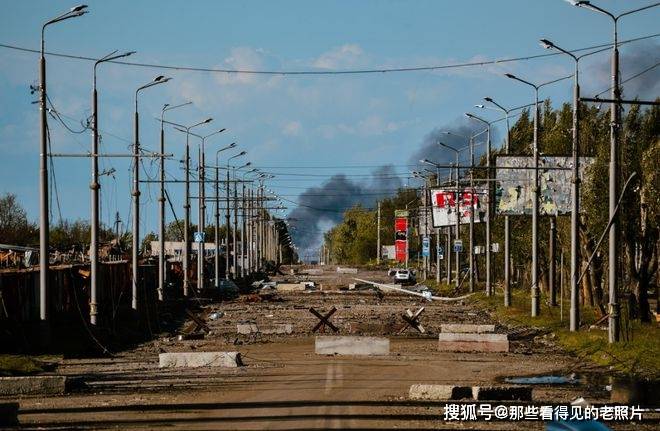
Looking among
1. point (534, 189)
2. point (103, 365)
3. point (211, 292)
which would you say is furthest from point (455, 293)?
point (103, 365)

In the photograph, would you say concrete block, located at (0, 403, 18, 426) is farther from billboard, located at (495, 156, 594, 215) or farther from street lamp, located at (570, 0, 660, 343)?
billboard, located at (495, 156, 594, 215)

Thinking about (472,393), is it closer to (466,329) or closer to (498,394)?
(498,394)

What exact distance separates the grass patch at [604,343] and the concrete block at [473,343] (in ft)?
6.80

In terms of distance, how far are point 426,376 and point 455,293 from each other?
56.5 m

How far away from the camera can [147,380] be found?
2836cm

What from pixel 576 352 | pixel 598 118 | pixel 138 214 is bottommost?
pixel 576 352

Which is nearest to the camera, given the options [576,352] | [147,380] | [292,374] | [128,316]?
[147,380]

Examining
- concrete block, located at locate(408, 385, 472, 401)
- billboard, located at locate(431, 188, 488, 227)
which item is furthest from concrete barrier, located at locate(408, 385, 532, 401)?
billboard, located at locate(431, 188, 488, 227)

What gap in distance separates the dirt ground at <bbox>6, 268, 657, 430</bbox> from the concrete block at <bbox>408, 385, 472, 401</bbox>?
1.22 ft

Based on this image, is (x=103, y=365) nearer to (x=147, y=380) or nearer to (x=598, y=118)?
(x=147, y=380)

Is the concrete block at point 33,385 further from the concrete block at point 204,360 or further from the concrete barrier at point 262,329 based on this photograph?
the concrete barrier at point 262,329

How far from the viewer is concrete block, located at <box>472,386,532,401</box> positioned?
76.6 ft

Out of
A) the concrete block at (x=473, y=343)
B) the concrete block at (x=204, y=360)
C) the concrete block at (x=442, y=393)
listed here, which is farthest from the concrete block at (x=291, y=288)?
the concrete block at (x=442, y=393)

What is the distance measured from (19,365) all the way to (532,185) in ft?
98.3
